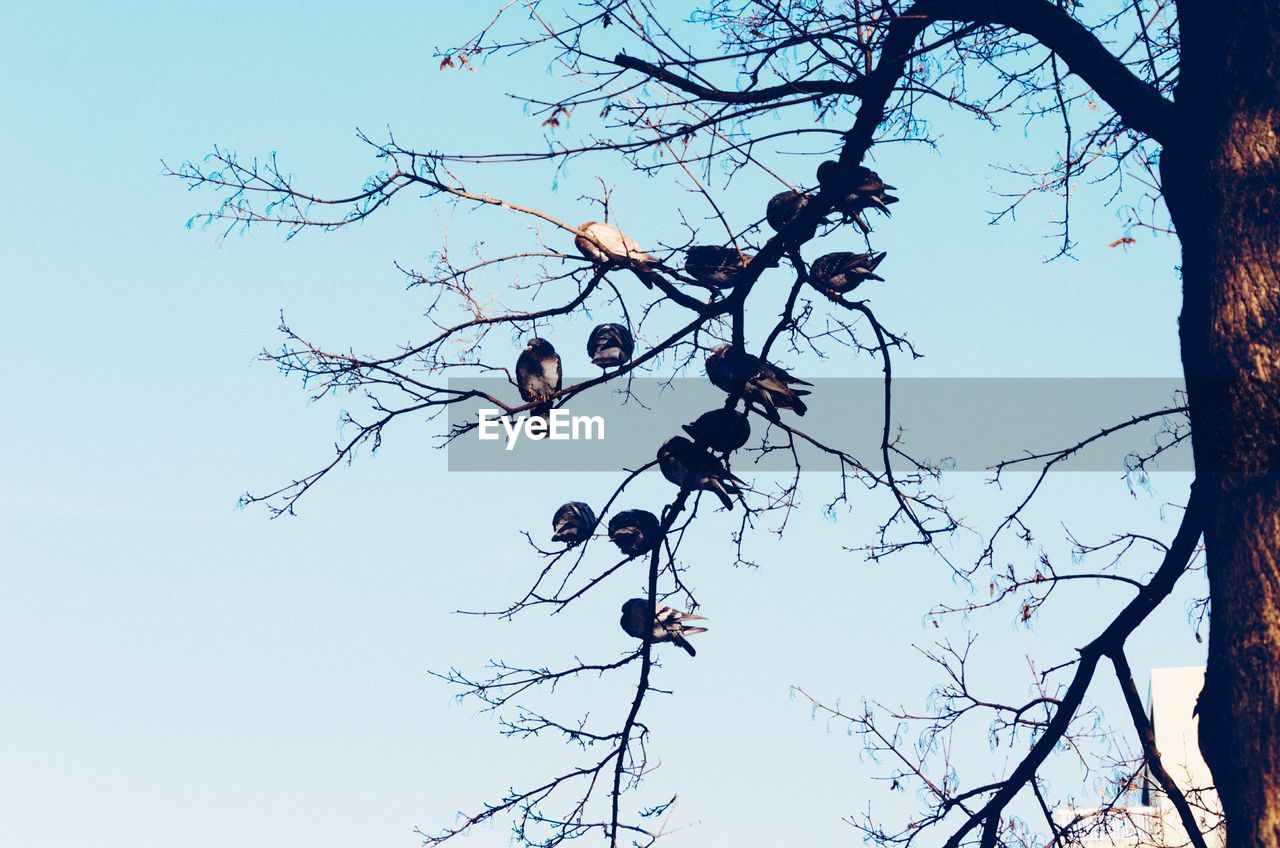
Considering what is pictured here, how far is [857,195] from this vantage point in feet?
17.2

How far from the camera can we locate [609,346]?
5523mm

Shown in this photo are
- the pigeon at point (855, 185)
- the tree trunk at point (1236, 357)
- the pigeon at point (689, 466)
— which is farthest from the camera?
the pigeon at point (689, 466)

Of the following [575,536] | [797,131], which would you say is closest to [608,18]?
[797,131]

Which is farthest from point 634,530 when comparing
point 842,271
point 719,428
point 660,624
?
point 842,271

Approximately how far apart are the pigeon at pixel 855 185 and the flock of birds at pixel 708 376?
5 cm

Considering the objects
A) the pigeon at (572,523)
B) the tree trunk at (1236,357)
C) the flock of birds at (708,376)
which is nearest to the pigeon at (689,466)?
the flock of birds at (708,376)

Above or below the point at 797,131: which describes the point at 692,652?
below

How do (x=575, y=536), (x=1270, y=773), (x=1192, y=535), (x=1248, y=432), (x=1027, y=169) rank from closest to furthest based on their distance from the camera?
(x=1270, y=773) → (x=1248, y=432) → (x=1192, y=535) → (x=575, y=536) → (x=1027, y=169)

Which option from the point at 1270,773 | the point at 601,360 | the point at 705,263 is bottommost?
the point at 1270,773

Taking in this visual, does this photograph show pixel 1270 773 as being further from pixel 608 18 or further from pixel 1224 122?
pixel 608 18

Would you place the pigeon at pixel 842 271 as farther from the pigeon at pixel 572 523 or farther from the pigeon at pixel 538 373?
the pigeon at pixel 572 523

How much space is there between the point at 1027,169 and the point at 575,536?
107 inches

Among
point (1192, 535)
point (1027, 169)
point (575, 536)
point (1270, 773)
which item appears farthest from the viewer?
point (1027, 169)

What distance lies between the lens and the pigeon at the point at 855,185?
522cm
